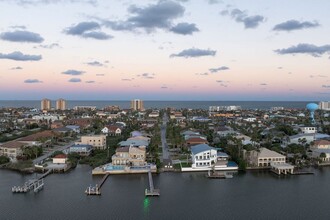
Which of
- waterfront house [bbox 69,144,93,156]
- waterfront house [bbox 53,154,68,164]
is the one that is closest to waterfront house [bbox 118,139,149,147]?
waterfront house [bbox 69,144,93,156]

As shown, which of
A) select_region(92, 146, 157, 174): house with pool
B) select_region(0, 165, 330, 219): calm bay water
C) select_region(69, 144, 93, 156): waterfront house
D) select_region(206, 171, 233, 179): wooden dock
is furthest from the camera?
select_region(69, 144, 93, 156): waterfront house

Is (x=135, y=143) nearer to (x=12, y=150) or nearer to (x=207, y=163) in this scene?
(x=207, y=163)

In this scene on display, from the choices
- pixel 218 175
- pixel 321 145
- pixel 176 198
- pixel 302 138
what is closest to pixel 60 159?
pixel 176 198

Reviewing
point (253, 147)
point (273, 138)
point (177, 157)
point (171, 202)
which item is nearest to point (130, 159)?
point (177, 157)

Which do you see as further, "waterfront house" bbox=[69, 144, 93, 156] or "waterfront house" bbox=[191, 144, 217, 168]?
"waterfront house" bbox=[69, 144, 93, 156]

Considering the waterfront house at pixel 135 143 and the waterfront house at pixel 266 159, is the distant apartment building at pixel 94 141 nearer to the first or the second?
the waterfront house at pixel 135 143

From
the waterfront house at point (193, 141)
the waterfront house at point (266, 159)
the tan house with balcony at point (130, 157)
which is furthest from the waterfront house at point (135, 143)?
the waterfront house at point (266, 159)

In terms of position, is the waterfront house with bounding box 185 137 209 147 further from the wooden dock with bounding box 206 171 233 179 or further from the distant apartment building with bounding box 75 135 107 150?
the wooden dock with bounding box 206 171 233 179

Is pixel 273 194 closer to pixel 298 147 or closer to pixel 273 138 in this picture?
pixel 298 147
